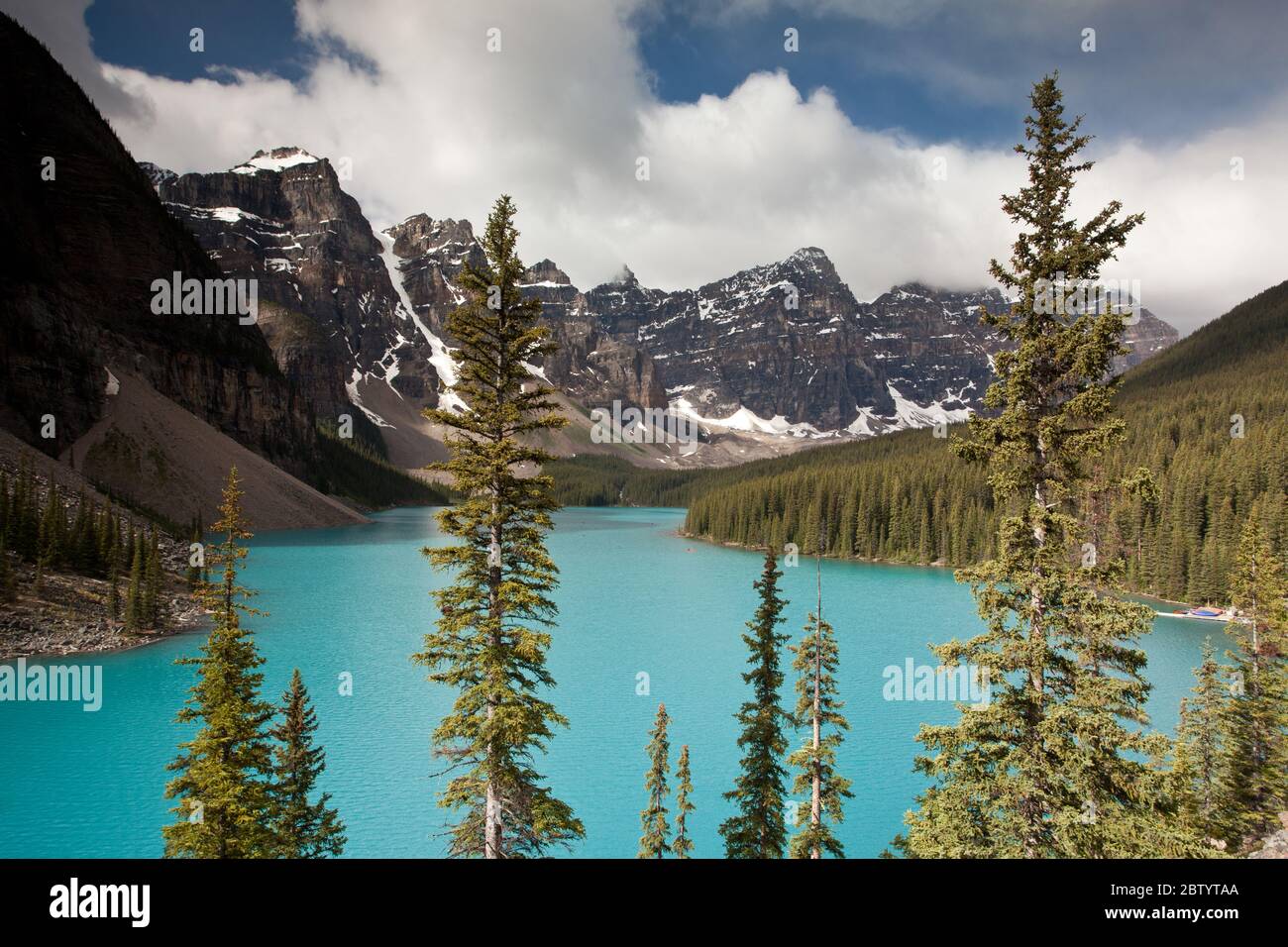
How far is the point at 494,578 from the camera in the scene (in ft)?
49.6

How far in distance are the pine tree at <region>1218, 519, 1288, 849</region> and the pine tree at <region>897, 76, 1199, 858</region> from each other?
14.0 meters

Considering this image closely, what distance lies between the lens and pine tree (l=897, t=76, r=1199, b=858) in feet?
34.1

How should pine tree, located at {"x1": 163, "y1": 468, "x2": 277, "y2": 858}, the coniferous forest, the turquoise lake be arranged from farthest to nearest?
the coniferous forest < the turquoise lake < pine tree, located at {"x1": 163, "y1": 468, "x2": 277, "y2": 858}

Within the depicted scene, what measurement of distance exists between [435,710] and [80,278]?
124 m

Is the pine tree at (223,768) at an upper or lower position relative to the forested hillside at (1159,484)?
lower

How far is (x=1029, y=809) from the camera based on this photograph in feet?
36.2

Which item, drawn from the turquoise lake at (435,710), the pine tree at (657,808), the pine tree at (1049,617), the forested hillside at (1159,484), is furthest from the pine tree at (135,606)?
the forested hillside at (1159,484)

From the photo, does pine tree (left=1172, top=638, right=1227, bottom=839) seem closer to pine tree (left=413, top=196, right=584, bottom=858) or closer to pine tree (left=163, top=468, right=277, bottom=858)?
pine tree (left=413, top=196, right=584, bottom=858)

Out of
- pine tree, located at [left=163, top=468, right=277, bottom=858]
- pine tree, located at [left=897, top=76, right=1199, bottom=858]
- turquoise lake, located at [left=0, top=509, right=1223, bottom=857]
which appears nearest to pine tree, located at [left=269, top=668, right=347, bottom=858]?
pine tree, located at [left=163, top=468, right=277, bottom=858]

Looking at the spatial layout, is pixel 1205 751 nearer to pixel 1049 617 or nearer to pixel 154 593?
pixel 1049 617

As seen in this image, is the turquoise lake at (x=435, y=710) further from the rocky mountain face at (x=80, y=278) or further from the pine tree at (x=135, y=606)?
the rocky mountain face at (x=80, y=278)

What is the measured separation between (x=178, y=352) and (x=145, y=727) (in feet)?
400

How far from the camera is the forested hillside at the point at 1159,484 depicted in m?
72.8

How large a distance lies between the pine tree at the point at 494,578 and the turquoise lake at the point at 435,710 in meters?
10.8
